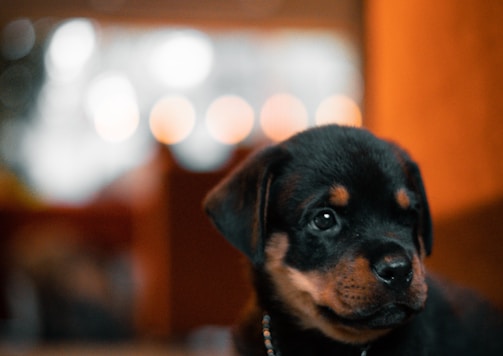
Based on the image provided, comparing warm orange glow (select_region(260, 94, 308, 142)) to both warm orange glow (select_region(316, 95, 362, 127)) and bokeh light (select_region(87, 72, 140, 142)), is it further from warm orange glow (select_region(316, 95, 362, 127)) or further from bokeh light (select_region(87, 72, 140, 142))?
bokeh light (select_region(87, 72, 140, 142))

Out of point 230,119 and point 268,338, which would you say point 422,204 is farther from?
point 230,119

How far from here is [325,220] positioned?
7.09 feet

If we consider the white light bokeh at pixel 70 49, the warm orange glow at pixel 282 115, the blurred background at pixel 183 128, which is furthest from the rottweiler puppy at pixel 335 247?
the white light bokeh at pixel 70 49

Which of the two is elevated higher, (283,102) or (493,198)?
(493,198)

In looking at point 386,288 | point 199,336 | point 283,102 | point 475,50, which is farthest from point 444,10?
point 283,102

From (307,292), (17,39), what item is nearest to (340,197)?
(307,292)

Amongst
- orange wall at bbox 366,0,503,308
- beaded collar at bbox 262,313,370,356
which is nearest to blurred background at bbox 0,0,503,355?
orange wall at bbox 366,0,503,308

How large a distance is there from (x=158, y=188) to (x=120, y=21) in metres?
6.44

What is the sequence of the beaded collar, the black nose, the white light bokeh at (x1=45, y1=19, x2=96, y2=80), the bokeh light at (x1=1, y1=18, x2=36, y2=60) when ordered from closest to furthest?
1. the black nose
2. the beaded collar
3. the bokeh light at (x1=1, y1=18, x2=36, y2=60)
4. the white light bokeh at (x1=45, y1=19, x2=96, y2=80)

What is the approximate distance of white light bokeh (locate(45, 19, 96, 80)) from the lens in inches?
464

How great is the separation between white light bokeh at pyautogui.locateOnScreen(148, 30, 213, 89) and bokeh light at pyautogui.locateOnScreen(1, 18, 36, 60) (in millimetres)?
2025

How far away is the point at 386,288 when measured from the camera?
6.42 ft

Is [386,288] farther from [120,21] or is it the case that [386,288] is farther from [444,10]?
[120,21]

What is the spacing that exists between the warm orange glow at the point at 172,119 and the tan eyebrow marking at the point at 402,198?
1043cm
